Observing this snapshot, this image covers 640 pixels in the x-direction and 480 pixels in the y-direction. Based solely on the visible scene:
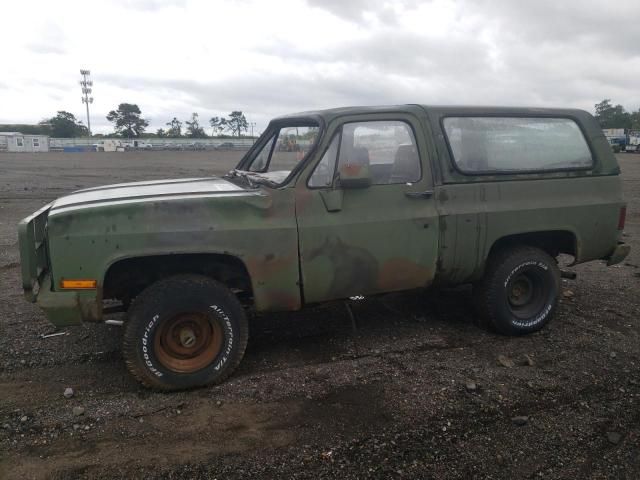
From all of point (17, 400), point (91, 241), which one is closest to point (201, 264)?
point (91, 241)

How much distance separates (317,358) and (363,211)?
4.16ft

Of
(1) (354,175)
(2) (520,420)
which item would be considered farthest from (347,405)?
(1) (354,175)

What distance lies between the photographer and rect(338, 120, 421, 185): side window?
4.14 m

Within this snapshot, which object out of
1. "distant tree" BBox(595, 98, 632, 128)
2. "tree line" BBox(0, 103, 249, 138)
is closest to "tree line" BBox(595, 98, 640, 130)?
"distant tree" BBox(595, 98, 632, 128)

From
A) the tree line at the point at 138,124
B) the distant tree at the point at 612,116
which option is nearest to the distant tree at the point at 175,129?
the tree line at the point at 138,124

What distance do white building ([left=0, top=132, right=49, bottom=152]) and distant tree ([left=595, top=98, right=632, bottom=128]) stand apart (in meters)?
73.5

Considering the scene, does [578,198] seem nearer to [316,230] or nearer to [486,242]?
[486,242]

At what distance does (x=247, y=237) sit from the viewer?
374cm

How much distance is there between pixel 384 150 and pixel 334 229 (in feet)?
2.82

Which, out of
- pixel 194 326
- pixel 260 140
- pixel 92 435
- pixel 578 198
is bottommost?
pixel 92 435

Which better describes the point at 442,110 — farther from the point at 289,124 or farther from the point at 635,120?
the point at 635,120

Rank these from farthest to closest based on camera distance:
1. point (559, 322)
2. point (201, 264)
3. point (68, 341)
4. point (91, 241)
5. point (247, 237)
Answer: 1. point (559, 322)
2. point (68, 341)
3. point (201, 264)
4. point (247, 237)
5. point (91, 241)

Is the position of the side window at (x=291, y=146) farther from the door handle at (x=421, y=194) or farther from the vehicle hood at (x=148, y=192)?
the door handle at (x=421, y=194)

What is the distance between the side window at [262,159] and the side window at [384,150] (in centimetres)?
112
